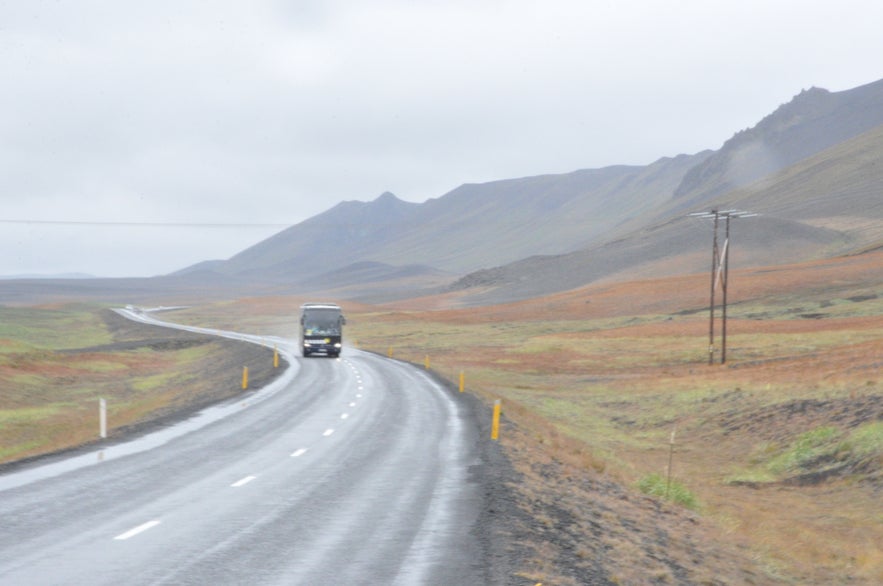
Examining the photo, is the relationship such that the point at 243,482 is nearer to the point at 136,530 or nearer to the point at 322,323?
the point at 136,530

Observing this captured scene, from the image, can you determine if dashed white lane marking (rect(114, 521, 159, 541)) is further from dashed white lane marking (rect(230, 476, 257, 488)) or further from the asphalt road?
dashed white lane marking (rect(230, 476, 257, 488))

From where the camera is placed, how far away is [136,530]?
1298 centimetres

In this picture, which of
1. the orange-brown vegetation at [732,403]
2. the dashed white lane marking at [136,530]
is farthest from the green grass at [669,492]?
the dashed white lane marking at [136,530]

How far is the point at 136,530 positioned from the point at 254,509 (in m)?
2.23

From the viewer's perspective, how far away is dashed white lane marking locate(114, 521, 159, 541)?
12.5 meters

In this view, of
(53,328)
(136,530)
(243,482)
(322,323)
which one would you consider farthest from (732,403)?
(53,328)

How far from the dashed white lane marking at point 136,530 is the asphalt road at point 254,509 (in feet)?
0.06

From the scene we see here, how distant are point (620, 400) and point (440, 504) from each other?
32452 millimetres

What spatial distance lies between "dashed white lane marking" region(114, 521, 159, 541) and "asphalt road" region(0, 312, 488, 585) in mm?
18

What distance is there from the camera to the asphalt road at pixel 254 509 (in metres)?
10.9

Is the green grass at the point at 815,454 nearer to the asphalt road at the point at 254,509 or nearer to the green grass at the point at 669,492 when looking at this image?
the green grass at the point at 669,492

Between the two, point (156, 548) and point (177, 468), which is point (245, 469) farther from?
point (156, 548)

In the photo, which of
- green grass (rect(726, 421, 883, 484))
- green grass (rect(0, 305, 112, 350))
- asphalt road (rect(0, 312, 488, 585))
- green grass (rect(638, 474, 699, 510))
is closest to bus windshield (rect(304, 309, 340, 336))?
green grass (rect(0, 305, 112, 350))

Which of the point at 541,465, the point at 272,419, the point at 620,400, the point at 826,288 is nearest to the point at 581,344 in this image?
the point at 620,400
